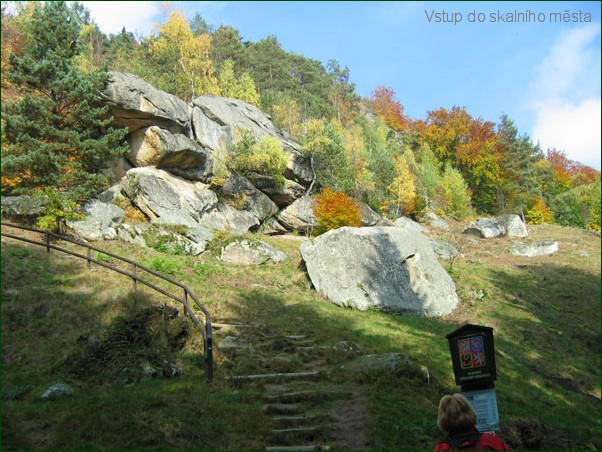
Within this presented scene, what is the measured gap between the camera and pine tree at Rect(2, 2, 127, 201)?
21625 mm

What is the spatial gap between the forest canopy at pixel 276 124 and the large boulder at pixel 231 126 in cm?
174

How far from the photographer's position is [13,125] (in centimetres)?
2152

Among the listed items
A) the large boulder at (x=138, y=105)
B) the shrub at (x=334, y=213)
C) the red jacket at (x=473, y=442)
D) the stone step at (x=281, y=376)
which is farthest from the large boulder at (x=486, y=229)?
the red jacket at (x=473, y=442)

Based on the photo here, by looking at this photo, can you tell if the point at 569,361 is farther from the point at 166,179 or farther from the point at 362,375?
the point at 166,179

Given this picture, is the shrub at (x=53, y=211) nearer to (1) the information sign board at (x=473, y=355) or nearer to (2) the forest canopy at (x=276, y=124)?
(2) the forest canopy at (x=276, y=124)

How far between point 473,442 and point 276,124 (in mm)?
52739

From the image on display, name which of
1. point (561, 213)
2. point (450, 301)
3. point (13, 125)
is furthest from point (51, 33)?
point (561, 213)

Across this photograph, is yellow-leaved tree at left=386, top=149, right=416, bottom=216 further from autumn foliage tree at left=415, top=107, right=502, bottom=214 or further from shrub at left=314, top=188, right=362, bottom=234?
autumn foliage tree at left=415, top=107, right=502, bottom=214

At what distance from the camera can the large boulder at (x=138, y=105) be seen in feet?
93.8

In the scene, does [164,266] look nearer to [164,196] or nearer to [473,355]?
[164,196]

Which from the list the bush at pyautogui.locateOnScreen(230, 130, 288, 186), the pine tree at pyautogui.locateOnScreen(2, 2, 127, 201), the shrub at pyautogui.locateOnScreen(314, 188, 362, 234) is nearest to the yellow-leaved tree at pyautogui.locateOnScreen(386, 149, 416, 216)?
the shrub at pyautogui.locateOnScreen(314, 188, 362, 234)

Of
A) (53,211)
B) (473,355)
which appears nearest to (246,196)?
(53,211)

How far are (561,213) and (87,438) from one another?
65.4m

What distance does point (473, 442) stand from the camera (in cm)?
449
